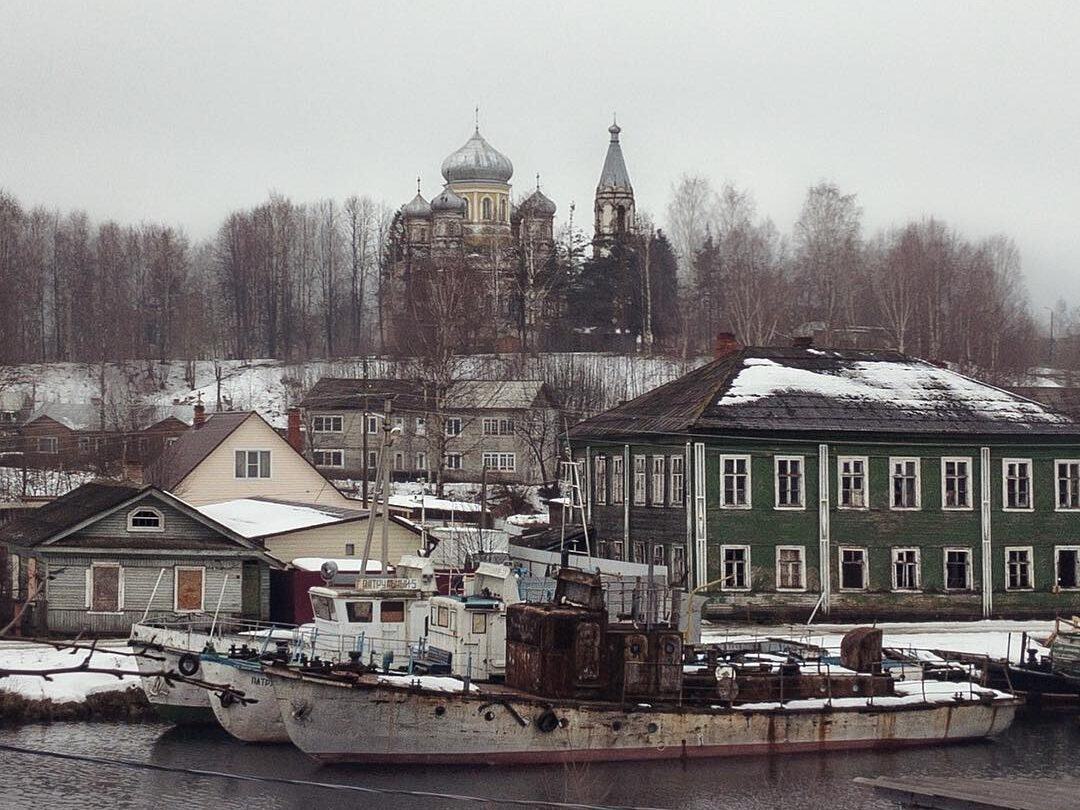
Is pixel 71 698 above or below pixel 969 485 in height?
below

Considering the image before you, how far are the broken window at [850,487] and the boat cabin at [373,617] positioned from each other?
52.7 ft

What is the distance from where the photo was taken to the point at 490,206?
12488 cm

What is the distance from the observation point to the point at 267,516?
49188 mm

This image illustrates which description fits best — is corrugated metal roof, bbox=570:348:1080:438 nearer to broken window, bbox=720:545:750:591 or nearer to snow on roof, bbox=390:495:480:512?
broken window, bbox=720:545:750:591

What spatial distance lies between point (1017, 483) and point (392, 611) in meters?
22.1

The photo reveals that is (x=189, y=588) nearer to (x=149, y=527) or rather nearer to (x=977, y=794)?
(x=149, y=527)

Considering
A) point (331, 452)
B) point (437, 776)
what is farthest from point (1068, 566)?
point (331, 452)

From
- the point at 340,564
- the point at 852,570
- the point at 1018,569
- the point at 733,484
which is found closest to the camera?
the point at 340,564

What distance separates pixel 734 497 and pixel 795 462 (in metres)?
2.13

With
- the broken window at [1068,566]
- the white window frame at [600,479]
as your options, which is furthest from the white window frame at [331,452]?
the broken window at [1068,566]

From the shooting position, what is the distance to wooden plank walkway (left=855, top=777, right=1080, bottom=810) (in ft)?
77.2

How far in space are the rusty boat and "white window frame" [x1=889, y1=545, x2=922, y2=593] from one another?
11.8 meters

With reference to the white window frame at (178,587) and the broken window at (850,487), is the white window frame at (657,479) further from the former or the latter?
the white window frame at (178,587)

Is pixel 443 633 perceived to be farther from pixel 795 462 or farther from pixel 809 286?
pixel 809 286
